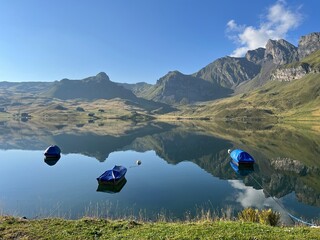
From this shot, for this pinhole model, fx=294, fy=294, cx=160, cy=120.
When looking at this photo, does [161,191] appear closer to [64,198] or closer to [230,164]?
[64,198]

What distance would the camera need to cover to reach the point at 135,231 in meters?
25.4

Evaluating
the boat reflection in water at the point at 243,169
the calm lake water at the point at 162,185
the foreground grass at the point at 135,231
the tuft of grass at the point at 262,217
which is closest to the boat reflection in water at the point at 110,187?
the calm lake water at the point at 162,185

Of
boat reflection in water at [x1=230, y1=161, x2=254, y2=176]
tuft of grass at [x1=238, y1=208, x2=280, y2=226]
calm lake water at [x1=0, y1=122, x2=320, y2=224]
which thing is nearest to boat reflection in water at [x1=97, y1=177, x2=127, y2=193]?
calm lake water at [x1=0, y1=122, x2=320, y2=224]

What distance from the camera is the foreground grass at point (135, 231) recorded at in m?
22.8

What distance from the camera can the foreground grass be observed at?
22.8 m

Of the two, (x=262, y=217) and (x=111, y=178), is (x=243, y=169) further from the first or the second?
(x=262, y=217)

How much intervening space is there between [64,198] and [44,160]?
5213cm

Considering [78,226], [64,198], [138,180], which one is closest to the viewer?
[78,226]

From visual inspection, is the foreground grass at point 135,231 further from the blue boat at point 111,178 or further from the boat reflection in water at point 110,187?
the blue boat at point 111,178

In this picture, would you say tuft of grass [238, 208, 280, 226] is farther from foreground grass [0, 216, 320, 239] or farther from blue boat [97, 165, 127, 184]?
blue boat [97, 165, 127, 184]

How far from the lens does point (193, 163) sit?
100562mm

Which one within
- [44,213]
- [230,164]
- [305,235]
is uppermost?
[230,164]

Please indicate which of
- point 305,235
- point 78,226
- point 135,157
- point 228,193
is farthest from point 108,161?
point 305,235

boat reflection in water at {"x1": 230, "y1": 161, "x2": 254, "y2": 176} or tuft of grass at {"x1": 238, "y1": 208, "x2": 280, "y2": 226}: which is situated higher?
boat reflection in water at {"x1": 230, "y1": 161, "x2": 254, "y2": 176}
